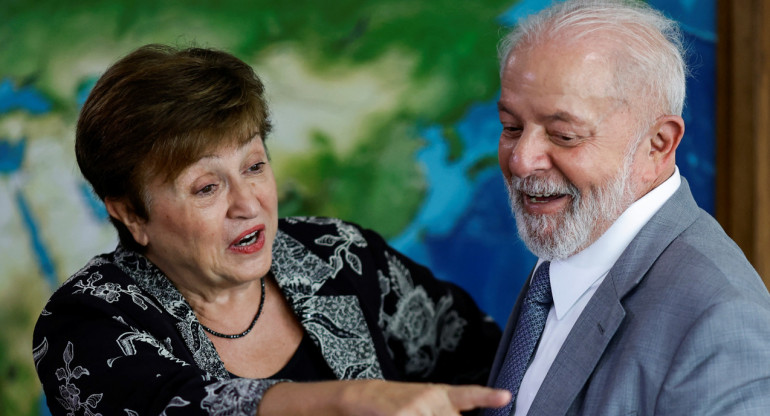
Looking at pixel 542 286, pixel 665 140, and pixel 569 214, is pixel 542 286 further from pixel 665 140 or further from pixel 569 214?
pixel 665 140

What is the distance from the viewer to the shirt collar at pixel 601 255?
1.74m

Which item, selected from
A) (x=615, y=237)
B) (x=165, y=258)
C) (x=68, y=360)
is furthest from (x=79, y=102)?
(x=615, y=237)

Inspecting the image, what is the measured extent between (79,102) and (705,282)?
6.97ft

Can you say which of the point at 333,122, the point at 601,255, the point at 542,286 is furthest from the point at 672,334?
the point at 333,122

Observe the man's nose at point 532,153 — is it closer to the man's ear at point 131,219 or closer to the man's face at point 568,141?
the man's face at point 568,141

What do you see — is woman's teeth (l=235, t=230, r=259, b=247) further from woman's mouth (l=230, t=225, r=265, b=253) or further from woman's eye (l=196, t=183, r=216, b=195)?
woman's eye (l=196, t=183, r=216, b=195)

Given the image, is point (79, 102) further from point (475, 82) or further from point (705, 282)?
point (705, 282)

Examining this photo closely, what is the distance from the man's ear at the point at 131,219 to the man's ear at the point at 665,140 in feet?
3.72

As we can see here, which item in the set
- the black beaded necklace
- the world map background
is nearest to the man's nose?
the black beaded necklace

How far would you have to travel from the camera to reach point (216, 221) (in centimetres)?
198

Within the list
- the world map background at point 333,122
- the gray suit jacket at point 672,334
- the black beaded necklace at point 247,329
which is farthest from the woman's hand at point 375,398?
the world map background at point 333,122

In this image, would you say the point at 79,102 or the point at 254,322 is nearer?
the point at 254,322

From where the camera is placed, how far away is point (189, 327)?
200 centimetres

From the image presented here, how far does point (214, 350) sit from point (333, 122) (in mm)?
1212
